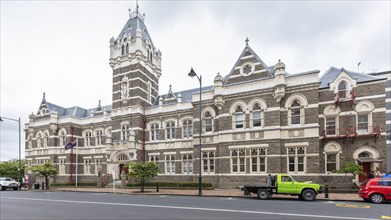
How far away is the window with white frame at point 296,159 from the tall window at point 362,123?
502 centimetres

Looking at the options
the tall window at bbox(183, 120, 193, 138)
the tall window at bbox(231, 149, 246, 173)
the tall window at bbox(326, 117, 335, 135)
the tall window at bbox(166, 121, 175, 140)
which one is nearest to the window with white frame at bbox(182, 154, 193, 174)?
the tall window at bbox(183, 120, 193, 138)

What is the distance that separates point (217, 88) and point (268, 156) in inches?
332

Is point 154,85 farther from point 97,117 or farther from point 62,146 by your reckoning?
point 62,146

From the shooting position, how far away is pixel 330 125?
23.8m

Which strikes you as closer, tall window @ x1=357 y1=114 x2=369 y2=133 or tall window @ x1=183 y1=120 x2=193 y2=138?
tall window @ x1=357 y1=114 x2=369 y2=133

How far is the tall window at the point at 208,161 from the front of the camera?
27609mm

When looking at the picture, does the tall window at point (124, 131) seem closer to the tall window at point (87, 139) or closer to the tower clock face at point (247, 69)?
the tall window at point (87, 139)

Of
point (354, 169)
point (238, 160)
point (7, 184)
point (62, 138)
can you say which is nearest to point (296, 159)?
point (354, 169)

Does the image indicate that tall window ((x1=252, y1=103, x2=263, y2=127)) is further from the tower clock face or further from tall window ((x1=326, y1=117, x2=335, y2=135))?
tall window ((x1=326, y1=117, x2=335, y2=135))


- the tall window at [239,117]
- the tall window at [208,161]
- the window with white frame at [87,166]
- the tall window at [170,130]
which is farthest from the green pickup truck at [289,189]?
the window with white frame at [87,166]

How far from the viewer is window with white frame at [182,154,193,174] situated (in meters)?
30.1

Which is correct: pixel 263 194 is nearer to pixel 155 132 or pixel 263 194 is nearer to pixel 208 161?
pixel 208 161

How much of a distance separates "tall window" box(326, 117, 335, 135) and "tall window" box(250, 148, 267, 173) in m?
5.89

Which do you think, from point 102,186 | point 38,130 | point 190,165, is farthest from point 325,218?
point 38,130
